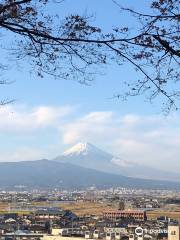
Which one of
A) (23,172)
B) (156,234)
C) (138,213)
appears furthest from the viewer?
(23,172)

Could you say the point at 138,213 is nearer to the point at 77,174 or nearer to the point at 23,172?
the point at 77,174

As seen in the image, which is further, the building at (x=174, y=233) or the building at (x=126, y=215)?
the building at (x=126, y=215)

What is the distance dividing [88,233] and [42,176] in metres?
153

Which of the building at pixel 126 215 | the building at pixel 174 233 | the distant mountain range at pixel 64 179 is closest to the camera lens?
the building at pixel 174 233

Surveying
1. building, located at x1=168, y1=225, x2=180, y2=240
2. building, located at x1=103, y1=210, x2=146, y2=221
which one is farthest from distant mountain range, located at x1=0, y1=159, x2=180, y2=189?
building, located at x1=168, y1=225, x2=180, y2=240

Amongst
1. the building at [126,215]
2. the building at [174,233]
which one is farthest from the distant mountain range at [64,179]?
the building at [174,233]

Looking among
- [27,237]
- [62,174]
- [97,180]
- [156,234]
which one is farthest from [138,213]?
[62,174]

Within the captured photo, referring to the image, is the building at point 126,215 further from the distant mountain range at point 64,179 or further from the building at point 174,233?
the distant mountain range at point 64,179

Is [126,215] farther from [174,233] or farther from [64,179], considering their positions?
[64,179]

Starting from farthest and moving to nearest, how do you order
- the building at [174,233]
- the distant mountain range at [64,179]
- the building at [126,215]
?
the distant mountain range at [64,179] < the building at [126,215] < the building at [174,233]

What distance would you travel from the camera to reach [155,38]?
116 inches

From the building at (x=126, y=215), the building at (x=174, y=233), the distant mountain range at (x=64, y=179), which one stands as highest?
the distant mountain range at (x=64, y=179)

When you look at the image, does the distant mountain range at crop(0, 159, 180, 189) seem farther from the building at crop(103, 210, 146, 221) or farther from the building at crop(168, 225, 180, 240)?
the building at crop(168, 225, 180, 240)

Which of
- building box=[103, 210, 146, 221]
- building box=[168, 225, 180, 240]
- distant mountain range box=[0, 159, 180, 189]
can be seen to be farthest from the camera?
distant mountain range box=[0, 159, 180, 189]
